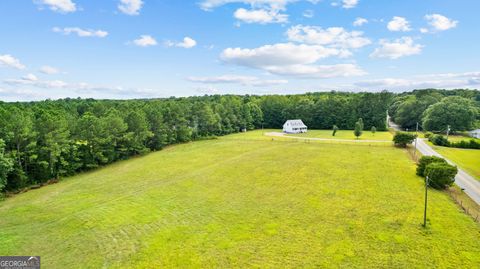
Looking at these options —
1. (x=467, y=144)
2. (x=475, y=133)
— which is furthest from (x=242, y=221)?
(x=475, y=133)

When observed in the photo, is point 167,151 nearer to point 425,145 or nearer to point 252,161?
point 252,161

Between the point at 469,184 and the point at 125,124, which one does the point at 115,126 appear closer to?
the point at 125,124

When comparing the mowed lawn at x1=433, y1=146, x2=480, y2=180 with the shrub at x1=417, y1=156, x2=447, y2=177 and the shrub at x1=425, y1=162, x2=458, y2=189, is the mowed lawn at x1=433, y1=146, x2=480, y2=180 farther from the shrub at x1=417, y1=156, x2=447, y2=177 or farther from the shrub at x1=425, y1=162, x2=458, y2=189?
the shrub at x1=425, y1=162, x2=458, y2=189

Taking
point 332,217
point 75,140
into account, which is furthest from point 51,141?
point 332,217

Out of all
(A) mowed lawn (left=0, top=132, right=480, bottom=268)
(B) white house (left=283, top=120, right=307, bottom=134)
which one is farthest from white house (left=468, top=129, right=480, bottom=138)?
(A) mowed lawn (left=0, top=132, right=480, bottom=268)

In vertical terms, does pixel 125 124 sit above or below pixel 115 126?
above

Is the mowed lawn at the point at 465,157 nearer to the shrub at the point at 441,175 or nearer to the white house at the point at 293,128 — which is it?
the shrub at the point at 441,175
